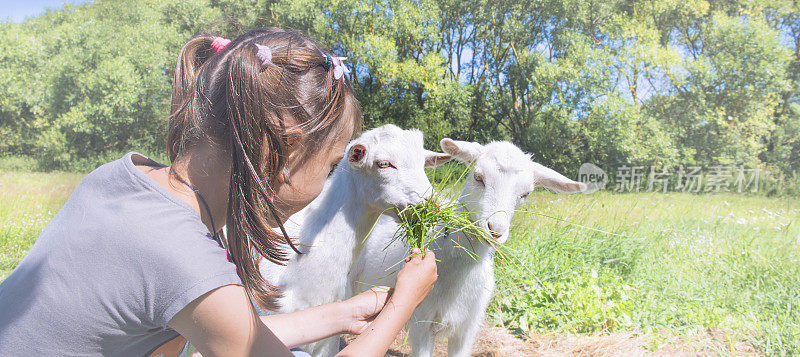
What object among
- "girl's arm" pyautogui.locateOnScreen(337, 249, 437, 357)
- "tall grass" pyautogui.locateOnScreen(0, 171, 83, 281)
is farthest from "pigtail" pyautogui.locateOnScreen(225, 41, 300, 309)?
"tall grass" pyautogui.locateOnScreen(0, 171, 83, 281)

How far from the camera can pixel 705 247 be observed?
6551 mm

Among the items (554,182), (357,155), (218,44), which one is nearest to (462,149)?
(554,182)

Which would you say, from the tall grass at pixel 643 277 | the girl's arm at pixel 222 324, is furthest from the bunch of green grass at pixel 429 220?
the girl's arm at pixel 222 324

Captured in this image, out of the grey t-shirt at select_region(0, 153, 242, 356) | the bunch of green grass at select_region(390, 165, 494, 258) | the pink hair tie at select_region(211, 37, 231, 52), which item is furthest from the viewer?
the bunch of green grass at select_region(390, 165, 494, 258)

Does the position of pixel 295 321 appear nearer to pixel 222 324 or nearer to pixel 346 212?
pixel 222 324

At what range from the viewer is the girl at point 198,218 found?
3.64 ft

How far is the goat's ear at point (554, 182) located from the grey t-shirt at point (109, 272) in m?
2.53

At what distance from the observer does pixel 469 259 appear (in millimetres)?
2957

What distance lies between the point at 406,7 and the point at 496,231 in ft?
42.6

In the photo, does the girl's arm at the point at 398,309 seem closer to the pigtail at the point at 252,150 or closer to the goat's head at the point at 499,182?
the pigtail at the point at 252,150

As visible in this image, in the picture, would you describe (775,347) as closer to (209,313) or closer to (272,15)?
(209,313)

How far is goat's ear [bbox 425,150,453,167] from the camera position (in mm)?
3189

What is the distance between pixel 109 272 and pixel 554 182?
2.83 metres

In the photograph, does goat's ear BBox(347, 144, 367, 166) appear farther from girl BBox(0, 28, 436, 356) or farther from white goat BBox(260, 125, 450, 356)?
girl BBox(0, 28, 436, 356)
